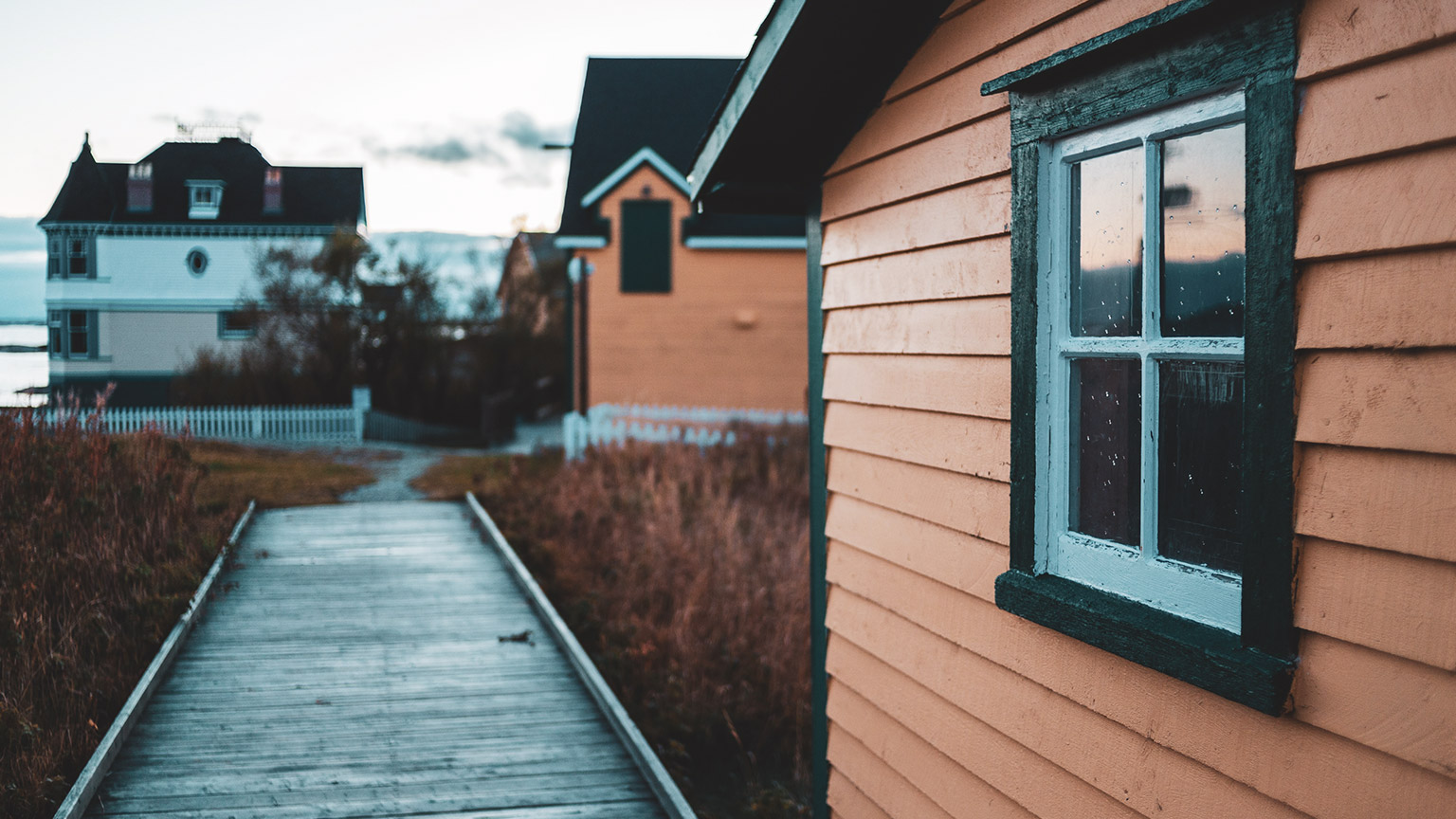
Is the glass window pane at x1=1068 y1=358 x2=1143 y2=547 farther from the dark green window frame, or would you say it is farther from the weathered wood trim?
the weathered wood trim

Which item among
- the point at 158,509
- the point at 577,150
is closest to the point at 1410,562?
the point at 158,509

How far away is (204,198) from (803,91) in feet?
23.7

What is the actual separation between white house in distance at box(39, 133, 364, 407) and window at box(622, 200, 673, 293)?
6732 millimetres

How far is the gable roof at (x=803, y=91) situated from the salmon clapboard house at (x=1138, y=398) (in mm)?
17

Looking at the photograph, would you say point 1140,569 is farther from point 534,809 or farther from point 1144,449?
point 534,809

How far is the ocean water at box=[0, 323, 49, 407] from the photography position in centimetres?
655

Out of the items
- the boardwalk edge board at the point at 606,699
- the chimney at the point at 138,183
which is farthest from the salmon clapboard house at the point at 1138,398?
the chimney at the point at 138,183

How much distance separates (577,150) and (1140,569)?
1729cm

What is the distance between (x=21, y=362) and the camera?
6.90 metres

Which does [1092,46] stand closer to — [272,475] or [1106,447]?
[1106,447]

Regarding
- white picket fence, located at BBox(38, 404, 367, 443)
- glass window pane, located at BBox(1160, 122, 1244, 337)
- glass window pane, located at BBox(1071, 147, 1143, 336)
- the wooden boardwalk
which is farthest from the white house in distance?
glass window pane, located at BBox(1160, 122, 1244, 337)

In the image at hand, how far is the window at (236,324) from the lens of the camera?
44.1 ft

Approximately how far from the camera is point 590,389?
661 inches

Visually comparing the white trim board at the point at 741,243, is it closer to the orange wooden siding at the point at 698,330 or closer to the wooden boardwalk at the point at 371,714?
the orange wooden siding at the point at 698,330
